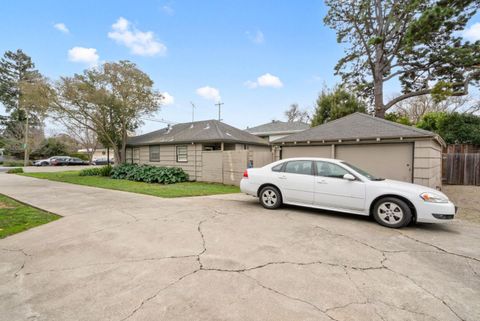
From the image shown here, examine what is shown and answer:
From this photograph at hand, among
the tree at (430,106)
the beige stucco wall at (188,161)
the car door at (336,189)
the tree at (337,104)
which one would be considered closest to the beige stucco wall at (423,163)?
the car door at (336,189)

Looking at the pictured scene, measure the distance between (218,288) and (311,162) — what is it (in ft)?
13.3

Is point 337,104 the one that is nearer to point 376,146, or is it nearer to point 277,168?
point 376,146

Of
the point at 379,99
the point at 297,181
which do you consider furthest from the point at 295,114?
the point at 297,181

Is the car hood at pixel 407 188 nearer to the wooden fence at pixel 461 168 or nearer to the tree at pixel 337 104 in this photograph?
the wooden fence at pixel 461 168

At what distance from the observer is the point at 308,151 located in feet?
32.6

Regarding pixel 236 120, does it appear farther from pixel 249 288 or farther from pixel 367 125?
pixel 249 288

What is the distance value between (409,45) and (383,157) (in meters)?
8.28

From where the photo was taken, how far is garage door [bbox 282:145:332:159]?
9.55 meters

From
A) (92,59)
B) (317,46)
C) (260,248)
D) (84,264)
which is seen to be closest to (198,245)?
(260,248)

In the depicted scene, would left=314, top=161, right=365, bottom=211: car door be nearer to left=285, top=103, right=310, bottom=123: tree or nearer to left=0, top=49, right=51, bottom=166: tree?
left=285, top=103, right=310, bottom=123: tree

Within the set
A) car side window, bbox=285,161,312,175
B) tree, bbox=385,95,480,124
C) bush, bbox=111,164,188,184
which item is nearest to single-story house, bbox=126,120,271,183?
bush, bbox=111,164,188,184

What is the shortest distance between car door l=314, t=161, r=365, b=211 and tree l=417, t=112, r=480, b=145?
45.9 feet

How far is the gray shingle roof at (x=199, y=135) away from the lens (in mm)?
12547

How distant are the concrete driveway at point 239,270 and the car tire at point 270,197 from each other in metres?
0.92
